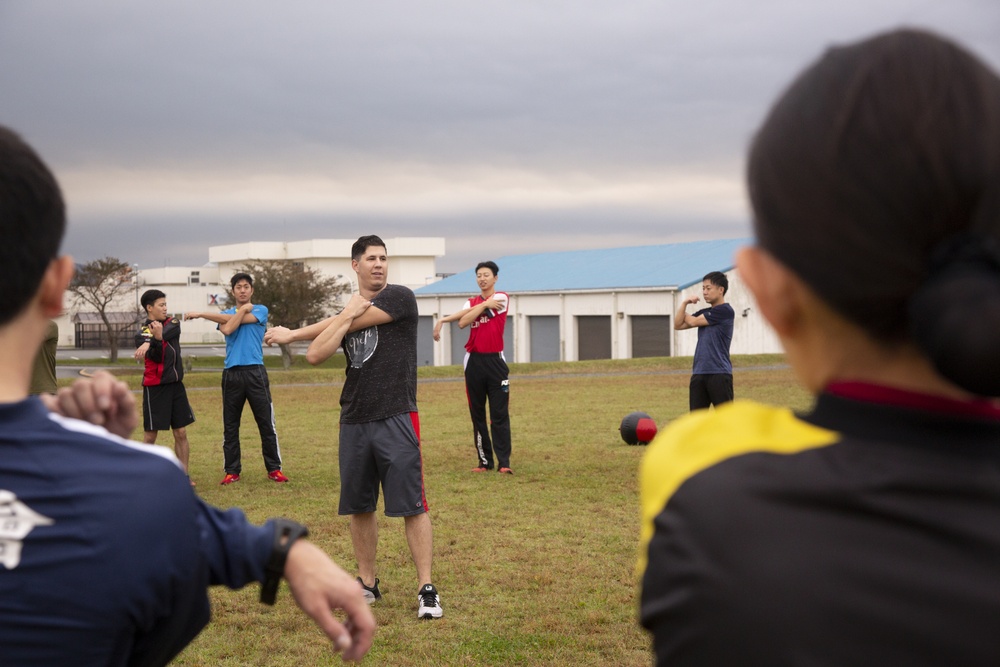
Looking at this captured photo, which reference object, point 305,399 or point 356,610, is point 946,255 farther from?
point 305,399

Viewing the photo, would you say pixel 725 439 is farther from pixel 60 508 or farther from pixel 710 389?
pixel 710 389

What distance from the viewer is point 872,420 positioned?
106 cm

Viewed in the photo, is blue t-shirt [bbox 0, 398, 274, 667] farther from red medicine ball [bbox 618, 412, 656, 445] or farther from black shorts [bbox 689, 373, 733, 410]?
black shorts [bbox 689, 373, 733, 410]

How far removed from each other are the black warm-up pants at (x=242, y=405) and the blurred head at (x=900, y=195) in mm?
10700

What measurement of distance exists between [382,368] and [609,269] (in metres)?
43.2

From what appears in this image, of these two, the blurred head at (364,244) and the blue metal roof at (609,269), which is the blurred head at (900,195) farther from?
the blue metal roof at (609,269)

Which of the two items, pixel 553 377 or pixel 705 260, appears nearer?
pixel 553 377

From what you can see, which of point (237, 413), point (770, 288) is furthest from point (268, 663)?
point (237, 413)

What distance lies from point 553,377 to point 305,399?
860 centimetres

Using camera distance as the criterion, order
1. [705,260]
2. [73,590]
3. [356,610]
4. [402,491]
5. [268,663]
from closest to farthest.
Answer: [73,590]
[356,610]
[268,663]
[402,491]
[705,260]

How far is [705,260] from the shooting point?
4603cm

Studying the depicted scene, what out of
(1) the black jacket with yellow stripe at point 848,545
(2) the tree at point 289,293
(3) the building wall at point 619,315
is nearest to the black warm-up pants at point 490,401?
(1) the black jacket with yellow stripe at point 848,545

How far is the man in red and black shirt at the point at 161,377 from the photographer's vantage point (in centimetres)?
1076

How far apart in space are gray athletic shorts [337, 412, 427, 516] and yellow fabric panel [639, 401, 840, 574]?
501cm
